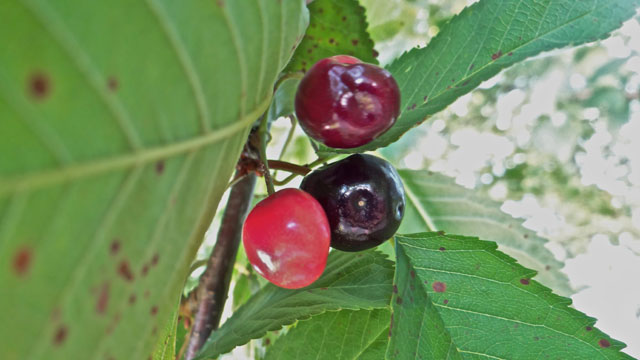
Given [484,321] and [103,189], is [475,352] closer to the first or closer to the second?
[484,321]

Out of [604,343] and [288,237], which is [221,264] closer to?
[288,237]

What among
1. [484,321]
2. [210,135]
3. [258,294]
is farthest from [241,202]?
[210,135]

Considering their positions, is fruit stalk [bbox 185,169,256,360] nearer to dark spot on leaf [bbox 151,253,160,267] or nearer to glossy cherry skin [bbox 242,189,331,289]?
glossy cherry skin [bbox 242,189,331,289]

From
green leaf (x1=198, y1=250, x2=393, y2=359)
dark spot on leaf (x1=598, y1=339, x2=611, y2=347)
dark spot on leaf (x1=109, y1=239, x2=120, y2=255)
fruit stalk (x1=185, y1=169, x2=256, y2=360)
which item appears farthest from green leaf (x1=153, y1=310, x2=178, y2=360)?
dark spot on leaf (x1=598, y1=339, x2=611, y2=347)

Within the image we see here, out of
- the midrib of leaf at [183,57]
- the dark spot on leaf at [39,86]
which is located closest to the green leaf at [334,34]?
the midrib of leaf at [183,57]

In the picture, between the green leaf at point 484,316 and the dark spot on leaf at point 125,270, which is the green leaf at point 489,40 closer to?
the green leaf at point 484,316

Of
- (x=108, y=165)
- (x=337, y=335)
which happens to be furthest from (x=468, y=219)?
(x=108, y=165)
